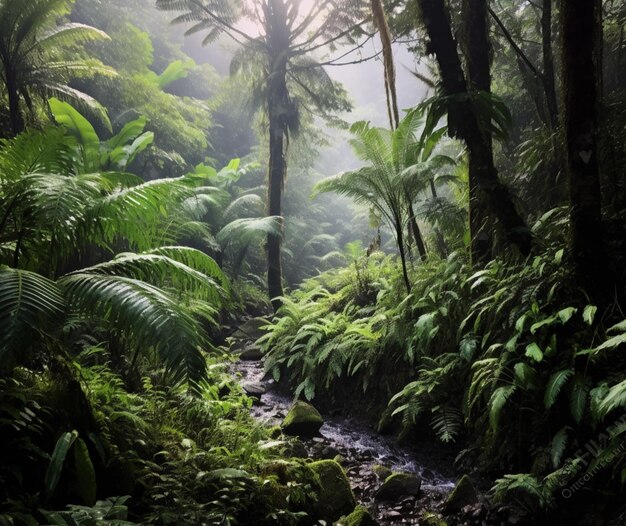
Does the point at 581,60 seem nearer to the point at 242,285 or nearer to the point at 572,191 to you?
the point at 572,191

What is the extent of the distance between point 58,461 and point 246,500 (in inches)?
41.3

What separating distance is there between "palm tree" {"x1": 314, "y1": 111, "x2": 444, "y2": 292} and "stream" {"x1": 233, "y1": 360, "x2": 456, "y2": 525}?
190 cm

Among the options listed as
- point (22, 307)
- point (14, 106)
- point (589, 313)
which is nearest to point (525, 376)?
point (589, 313)

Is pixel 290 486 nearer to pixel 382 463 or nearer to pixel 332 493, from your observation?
pixel 332 493

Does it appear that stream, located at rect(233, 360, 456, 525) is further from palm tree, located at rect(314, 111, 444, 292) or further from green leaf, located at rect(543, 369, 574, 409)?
palm tree, located at rect(314, 111, 444, 292)

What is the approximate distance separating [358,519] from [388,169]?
396cm

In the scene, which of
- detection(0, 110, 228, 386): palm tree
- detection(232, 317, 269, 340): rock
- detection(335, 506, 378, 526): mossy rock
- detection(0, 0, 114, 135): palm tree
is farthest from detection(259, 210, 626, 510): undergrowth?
detection(0, 0, 114, 135): palm tree

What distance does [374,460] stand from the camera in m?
3.92

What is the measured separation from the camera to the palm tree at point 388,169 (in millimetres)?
5195

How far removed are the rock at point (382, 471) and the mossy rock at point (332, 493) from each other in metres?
0.58

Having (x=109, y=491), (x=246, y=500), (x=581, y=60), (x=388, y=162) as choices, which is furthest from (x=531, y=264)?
(x=109, y=491)

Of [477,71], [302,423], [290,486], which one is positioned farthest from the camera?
[477,71]

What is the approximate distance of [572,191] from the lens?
117 inches

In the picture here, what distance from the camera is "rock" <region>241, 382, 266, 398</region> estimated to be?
569 centimetres
